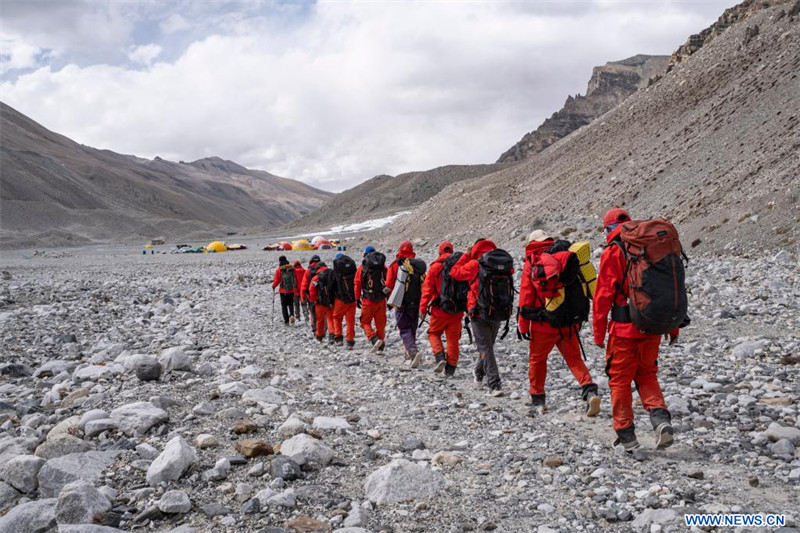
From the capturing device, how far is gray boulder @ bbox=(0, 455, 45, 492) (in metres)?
4.48

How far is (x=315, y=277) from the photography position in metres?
12.4

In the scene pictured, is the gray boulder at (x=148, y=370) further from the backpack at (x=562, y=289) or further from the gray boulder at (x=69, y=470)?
the backpack at (x=562, y=289)

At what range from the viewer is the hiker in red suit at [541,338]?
6180 mm

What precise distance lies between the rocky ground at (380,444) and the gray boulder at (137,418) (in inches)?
0.7

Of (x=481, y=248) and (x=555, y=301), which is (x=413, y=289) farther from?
(x=555, y=301)

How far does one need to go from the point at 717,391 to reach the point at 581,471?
2721 millimetres

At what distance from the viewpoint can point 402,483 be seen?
14.3ft

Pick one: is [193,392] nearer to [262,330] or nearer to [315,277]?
[315,277]

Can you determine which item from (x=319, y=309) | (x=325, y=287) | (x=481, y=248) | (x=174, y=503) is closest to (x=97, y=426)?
(x=174, y=503)

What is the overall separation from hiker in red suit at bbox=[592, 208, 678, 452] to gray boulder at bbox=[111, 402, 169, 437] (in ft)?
13.8

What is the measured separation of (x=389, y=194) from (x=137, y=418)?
12594cm

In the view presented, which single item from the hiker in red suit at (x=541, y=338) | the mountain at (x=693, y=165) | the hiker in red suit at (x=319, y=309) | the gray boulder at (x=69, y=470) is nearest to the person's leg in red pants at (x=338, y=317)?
the hiker in red suit at (x=319, y=309)

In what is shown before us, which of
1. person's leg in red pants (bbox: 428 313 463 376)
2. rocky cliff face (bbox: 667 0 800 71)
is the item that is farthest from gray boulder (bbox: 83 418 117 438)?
rocky cliff face (bbox: 667 0 800 71)

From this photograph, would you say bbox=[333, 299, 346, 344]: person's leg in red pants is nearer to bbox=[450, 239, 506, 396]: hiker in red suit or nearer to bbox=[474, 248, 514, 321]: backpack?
bbox=[450, 239, 506, 396]: hiker in red suit
